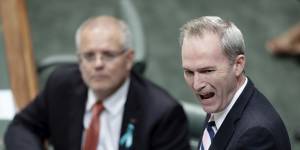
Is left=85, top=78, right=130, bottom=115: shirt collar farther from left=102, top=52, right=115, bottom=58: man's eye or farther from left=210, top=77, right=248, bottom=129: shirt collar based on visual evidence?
left=210, top=77, right=248, bottom=129: shirt collar

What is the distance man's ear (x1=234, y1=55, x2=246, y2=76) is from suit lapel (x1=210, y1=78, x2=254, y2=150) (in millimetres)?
62

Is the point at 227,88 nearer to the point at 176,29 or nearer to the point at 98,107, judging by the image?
the point at 98,107

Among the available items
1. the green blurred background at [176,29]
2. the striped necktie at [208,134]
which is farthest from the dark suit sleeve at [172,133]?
the green blurred background at [176,29]

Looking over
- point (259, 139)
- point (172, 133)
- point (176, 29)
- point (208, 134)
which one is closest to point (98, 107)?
point (172, 133)

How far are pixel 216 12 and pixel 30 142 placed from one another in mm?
2446

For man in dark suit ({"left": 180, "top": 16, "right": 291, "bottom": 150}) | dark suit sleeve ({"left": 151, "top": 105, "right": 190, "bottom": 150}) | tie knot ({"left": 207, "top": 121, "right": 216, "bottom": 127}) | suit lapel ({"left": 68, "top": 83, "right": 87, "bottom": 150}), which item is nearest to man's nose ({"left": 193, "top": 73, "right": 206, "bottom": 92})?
man in dark suit ({"left": 180, "top": 16, "right": 291, "bottom": 150})

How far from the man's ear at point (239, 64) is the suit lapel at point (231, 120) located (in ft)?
0.20

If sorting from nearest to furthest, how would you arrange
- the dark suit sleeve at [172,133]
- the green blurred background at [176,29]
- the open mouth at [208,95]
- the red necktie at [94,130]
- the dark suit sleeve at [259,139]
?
the dark suit sleeve at [259,139]
the open mouth at [208,95]
the dark suit sleeve at [172,133]
the red necktie at [94,130]
the green blurred background at [176,29]

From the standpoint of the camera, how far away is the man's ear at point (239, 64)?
1.68 metres

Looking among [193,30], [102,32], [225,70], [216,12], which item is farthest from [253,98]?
[216,12]

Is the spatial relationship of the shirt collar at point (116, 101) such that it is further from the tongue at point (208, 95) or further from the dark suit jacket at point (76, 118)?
the tongue at point (208, 95)

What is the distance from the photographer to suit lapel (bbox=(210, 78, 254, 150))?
1712mm

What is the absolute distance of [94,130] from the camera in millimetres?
2590

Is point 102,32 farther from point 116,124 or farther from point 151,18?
point 151,18
